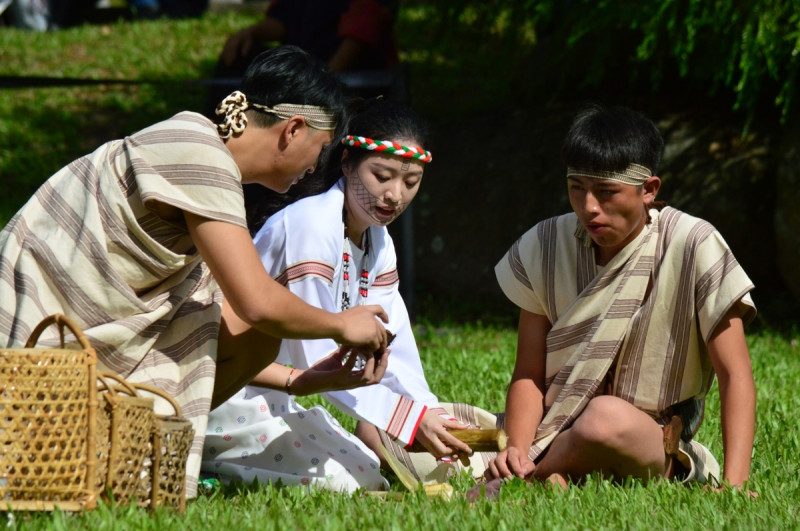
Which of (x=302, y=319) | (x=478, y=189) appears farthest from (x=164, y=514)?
(x=478, y=189)

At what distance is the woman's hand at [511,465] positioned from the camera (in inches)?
131

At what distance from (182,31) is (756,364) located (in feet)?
30.2

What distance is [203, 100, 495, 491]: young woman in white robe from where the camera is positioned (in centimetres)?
354

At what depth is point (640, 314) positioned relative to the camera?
138 inches

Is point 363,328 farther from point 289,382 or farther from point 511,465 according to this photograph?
point 511,465

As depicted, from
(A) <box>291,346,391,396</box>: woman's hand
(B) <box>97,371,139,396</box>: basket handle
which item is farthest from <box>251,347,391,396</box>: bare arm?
(B) <box>97,371,139,396</box>: basket handle

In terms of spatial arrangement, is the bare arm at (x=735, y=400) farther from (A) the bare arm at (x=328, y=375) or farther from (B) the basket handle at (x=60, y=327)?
(B) the basket handle at (x=60, y=327)

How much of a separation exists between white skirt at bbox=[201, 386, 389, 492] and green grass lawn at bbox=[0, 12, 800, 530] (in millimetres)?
158

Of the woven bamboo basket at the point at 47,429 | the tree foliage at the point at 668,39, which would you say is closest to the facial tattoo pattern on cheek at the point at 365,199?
the woven bamboo basket at the point at 47,429

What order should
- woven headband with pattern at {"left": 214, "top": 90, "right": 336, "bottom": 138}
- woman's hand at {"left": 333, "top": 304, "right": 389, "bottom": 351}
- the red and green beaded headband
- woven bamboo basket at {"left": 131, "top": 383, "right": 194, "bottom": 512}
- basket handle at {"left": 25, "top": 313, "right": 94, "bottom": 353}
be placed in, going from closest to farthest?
basket handle at {"left": 25, "top": 313, "right": 94, "bottom": 353}
woven bamboo basket at {"left": 131, "top": 383, "right": 194, "bottom": 512}
woman's hand at {"left": 333, "top": 304, "right": 389, "bottom": 351}
woven headband with pattern at {"left": 214, "top": 90, "right": 336, "bottom": 138}
the red and green beaded headband

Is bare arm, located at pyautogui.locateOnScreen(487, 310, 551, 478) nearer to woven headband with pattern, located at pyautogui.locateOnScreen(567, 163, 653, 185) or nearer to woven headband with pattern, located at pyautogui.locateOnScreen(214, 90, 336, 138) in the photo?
woven headband with pattern, located at pyautogui.locateOnScreen(567, 163, 653, 185)

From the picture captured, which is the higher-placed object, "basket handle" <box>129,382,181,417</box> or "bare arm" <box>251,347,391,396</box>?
"basket handle" <box>129,382,181,417</box>

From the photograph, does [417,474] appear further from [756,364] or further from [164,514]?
[756,364]

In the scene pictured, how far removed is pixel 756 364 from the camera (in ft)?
18.4
